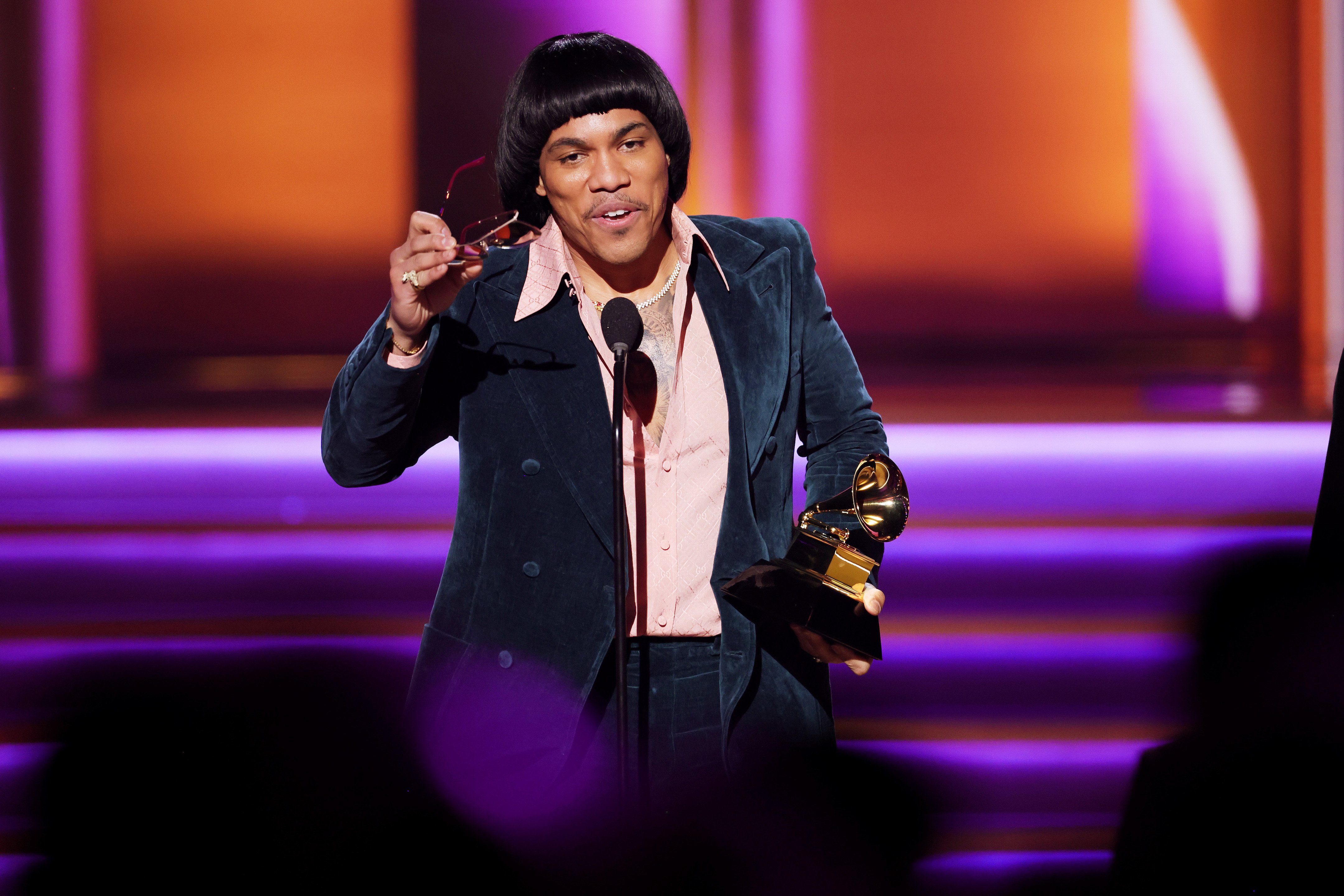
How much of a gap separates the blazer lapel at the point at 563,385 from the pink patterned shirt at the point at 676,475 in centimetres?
1

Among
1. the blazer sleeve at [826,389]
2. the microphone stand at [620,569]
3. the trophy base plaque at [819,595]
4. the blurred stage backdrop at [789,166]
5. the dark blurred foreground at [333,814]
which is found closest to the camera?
the microphone stand at [620,569]

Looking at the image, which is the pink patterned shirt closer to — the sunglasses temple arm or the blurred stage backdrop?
the sunglasses temple arm

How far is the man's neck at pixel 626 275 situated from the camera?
129 centimetres

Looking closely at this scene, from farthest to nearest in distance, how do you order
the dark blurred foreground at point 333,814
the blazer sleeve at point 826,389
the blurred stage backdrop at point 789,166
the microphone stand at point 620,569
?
1. the blurred stage backdrop at point 789,166
2. the blazer sleeve at point 826,389
3. the dark blurred foreground at point 333,814
4. the microphone stand at point 620,569

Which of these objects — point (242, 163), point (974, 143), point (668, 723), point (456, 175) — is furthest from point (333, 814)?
point (974, 143)

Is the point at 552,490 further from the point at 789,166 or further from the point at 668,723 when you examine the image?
the point at 789,166

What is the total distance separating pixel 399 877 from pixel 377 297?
4.07 m

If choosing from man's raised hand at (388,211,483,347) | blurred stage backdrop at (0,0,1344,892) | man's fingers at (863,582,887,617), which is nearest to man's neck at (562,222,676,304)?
man's raised hand at (388,211,483,347)

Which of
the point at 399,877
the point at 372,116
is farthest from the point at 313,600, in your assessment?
the point at 372,116

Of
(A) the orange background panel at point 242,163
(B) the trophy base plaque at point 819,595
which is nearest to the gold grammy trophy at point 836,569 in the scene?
(B) the trophy base plaque at point 819,595

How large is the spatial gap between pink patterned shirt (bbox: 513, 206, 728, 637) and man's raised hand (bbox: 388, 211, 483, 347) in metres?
0.16

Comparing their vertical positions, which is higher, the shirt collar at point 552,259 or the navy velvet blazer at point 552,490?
the shirt collar at point 552,259

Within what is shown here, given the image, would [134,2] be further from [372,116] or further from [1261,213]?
[1261,213]

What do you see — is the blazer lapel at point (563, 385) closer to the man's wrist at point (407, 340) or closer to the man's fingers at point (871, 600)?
the man's wrist at point (407, 340)
